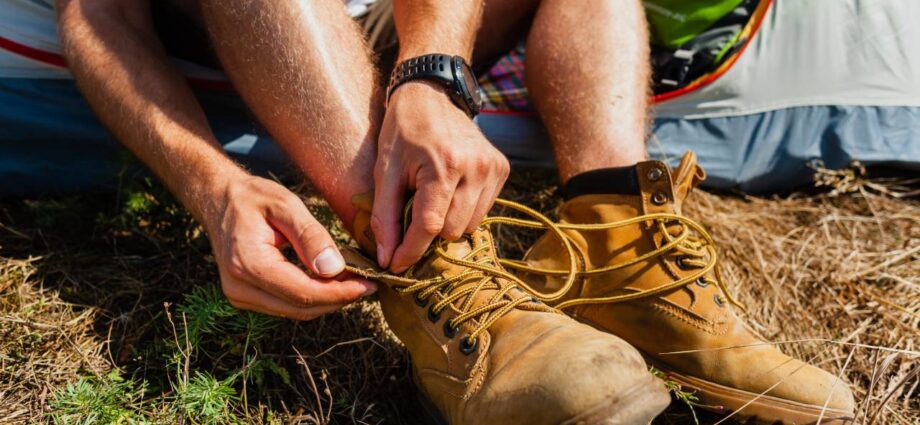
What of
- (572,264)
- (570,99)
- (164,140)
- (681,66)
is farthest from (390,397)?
(681,66)

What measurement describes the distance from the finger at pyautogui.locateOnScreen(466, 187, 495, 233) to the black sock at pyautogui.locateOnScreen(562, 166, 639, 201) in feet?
1.12

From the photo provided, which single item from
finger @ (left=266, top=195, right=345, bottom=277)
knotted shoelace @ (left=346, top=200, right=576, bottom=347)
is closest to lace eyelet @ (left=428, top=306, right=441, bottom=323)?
knotted shoelace @ (left=346, top=200, right=576, bottom=347)

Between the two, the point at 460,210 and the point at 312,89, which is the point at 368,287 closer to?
the point at 460,210

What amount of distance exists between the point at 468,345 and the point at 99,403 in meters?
0.74

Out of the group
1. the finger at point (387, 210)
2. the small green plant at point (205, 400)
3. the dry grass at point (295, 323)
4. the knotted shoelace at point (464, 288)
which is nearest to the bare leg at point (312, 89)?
the finger at point (387, 210)

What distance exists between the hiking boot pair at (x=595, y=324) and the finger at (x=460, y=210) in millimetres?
55

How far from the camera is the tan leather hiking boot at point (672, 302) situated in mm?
1491

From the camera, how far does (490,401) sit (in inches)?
50.3

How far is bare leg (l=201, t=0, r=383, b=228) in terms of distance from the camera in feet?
4.91

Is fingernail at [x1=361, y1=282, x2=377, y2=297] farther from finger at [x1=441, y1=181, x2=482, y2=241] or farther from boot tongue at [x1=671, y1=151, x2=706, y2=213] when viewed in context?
boot tongue at [x1=671, y1=151, x2=706, y2=213]

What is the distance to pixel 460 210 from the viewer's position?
1403 mm

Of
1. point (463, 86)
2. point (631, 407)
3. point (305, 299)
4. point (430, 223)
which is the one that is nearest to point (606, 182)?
point (463, 86)

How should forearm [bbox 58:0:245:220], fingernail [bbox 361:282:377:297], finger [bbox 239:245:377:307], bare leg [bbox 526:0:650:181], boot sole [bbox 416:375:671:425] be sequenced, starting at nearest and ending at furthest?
boot sole [bbox 416:375:671:425], finger [bbox 239:245:377:307], fingernail [bbox 361:282:377:297], forearm [bbox 58:0:245:220], bare leg [bbox 526:0:650:181]

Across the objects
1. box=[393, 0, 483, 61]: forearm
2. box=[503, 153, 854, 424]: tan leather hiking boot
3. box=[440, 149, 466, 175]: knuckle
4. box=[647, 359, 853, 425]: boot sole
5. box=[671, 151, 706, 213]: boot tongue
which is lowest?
box=[647, 359, 853, 425]: boot sole
